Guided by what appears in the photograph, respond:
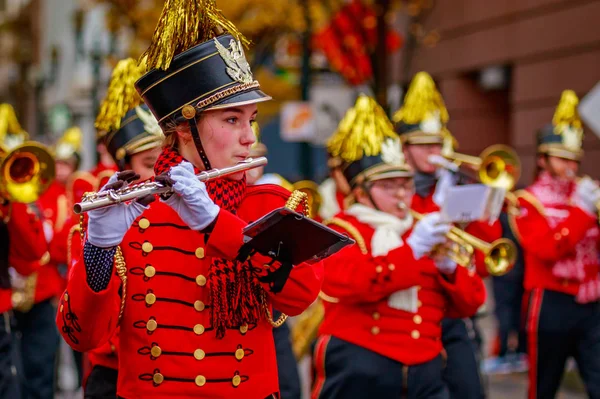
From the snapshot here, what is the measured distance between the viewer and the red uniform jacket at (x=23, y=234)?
607cm

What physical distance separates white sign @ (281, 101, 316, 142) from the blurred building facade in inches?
151

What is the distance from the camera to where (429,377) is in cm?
590

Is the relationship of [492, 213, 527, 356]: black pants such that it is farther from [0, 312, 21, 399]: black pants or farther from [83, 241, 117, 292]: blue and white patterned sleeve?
[83, 241, 117, 292]: blue and white patterned sleeve

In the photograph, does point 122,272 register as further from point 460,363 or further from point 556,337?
point 556,337

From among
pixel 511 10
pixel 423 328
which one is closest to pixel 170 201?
pixel 423 328

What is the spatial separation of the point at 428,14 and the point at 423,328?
660 inches

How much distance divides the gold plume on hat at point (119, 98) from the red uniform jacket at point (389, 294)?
138 centimetres

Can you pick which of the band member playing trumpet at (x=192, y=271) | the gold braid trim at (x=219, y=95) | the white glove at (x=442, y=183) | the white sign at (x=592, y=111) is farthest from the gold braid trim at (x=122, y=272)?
the white sign at (x=592, y=111)

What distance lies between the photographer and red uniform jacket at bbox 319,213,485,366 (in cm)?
574

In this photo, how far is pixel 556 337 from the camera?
7.57 meters

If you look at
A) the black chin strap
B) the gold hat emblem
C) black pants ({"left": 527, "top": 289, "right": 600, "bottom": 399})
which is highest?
the gold hat emblem

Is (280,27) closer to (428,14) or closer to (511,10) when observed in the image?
(428,14)

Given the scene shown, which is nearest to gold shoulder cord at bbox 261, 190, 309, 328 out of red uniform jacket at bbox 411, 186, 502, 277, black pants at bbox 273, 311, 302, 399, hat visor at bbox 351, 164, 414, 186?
hat visor at bbox 351, 164, 414, 186

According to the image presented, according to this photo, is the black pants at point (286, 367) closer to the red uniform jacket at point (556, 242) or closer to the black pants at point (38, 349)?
the black pants at point (38, 349)
